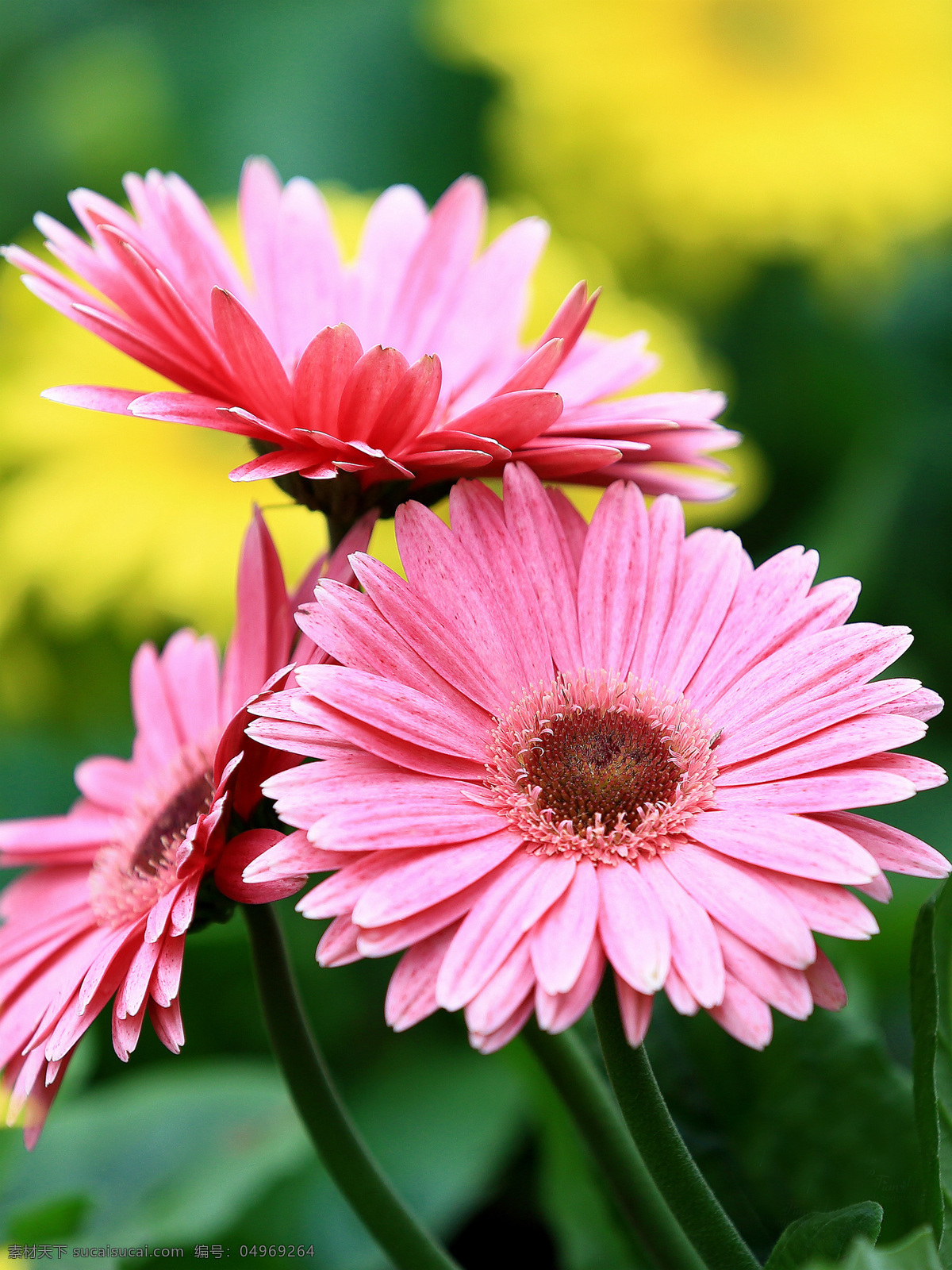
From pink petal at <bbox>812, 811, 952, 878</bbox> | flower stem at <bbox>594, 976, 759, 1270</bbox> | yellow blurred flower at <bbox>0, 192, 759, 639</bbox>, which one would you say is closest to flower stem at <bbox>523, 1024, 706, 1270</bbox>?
flower stem at <bbox>594, 976, 759, 1270</bbox>

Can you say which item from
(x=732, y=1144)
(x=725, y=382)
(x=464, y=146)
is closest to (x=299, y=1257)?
(x=732, y=1144)

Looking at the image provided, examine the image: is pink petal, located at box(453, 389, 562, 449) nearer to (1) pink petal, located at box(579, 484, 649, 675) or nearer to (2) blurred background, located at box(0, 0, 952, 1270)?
(1) pink petal, located at box(579, 484, 649, 675)

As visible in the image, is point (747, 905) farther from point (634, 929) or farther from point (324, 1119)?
point (324, 1119)

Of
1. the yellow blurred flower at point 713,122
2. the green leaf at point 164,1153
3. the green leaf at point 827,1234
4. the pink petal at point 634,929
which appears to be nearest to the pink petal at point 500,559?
the pink petal at point 634,929

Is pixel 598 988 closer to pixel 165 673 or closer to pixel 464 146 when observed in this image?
pixel 165 673

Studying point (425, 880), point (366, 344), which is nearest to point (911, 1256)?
point (425, 880)

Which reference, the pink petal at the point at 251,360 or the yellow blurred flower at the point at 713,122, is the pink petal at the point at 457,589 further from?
the yellow blurred flower at the point at 713,122

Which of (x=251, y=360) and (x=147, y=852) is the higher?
(x=251, y=360)

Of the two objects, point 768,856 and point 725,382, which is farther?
point 725,382
